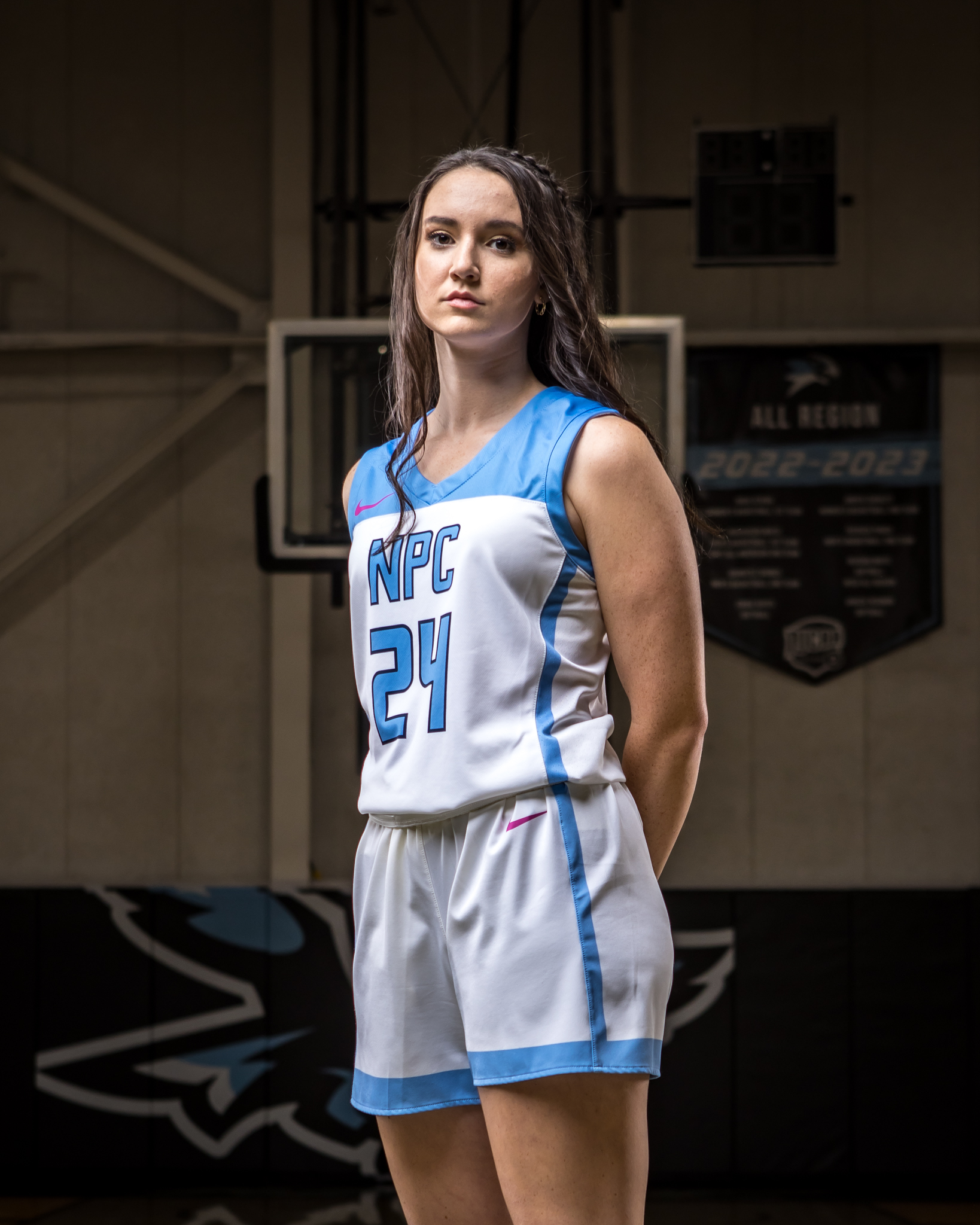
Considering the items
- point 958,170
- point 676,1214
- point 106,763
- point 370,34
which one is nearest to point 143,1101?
point 106,763

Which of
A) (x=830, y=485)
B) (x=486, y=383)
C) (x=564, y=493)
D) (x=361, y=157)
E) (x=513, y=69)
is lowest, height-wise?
(x=564, y=493)

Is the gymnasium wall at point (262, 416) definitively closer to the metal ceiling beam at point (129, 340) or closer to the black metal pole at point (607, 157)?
the metal ceiling beam at point (129, 340)

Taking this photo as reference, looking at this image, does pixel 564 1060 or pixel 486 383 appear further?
pixel 486 383

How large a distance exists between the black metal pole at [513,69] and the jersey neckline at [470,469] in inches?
107

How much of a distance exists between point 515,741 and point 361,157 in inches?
128

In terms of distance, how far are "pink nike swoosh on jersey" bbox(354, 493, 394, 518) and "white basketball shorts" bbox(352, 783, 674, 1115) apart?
30cm

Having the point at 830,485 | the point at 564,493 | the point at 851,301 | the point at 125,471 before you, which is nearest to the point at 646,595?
the point at 564,493

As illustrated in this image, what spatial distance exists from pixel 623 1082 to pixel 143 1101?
11.3 feet

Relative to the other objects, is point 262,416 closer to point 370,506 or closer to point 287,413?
point 287,413

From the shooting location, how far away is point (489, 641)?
3.18 feet

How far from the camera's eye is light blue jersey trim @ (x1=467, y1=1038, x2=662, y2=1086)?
91 centimetres

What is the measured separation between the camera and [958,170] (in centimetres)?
422

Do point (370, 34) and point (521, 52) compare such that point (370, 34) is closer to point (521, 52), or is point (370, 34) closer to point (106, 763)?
point (521, 52)

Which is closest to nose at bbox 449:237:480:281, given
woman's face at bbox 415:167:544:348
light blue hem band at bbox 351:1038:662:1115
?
woman's face at bbox 415:167:544:348
